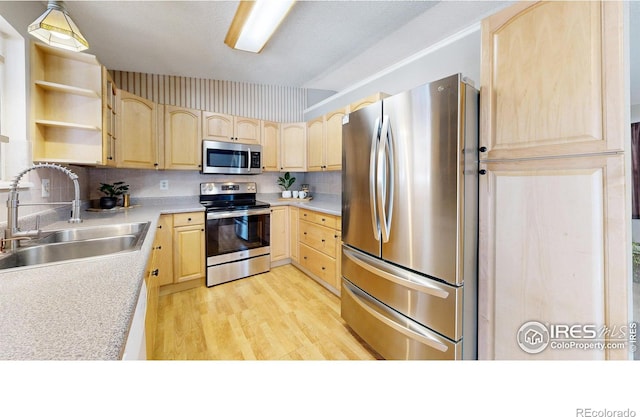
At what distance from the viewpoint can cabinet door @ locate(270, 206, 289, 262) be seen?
3.11 meters

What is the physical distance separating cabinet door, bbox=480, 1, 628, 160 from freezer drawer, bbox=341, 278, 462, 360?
40.0 inches

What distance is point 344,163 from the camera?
6.09 ft

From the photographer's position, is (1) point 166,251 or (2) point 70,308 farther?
(1) point 166,251

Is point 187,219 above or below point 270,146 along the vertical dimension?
below

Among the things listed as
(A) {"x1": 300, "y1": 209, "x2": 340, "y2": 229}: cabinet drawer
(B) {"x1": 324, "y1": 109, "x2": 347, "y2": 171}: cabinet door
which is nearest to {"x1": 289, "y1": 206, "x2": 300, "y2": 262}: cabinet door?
(A) {"x1": 300, "y1": 209, "x2": 340, "y2": 229}: cabinet drawer

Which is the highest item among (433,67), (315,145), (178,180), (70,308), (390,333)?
(433,67)

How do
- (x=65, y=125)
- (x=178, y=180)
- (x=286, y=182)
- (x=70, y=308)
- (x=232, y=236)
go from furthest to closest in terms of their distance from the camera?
(x=286, y=182) < (x=178, y=180) < (x=232, y=236) < (x=65, y=125) < (x=70, y=308)

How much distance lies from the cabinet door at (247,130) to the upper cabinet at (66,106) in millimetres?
1397

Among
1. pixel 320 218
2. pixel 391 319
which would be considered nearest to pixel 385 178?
pixel 391 319

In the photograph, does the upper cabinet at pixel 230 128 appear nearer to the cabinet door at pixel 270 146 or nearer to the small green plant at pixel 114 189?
the cabinet door at pixel 270 146

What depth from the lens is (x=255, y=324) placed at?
1971 millimetres

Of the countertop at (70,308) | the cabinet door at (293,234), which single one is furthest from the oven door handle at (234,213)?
the countertop at (70,308)

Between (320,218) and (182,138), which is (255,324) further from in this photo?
(182,138)
